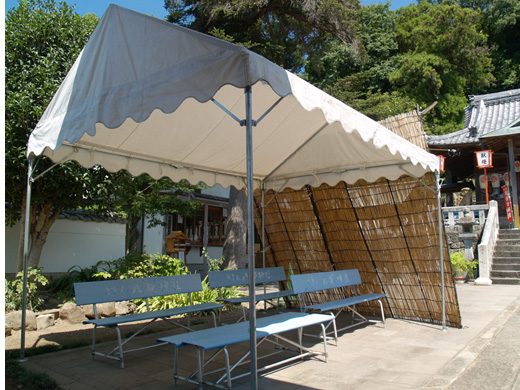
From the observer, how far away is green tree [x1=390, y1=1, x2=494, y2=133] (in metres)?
24.8

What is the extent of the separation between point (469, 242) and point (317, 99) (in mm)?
11615

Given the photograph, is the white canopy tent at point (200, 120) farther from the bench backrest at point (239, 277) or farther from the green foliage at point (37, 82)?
the green foliage at point (37, 82)

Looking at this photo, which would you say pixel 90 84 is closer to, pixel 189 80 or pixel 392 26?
pixel 189 80

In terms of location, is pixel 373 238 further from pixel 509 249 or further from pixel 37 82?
pixel 509 249

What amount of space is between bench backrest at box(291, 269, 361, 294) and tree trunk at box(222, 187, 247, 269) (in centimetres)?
551

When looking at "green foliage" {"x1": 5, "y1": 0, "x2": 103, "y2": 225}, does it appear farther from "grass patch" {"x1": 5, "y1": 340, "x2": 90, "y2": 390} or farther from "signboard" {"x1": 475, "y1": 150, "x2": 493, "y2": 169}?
"signboard" {"x1": 475, "y1": 150, "x2": 493, "y2": 169}

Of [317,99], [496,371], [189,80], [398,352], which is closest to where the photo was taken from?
[189,80]

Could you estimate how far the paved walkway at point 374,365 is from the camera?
3.59m

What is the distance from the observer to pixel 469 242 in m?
12.9

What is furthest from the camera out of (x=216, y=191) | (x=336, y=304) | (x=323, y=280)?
(x=216, y=191)

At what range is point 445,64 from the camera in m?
25.3

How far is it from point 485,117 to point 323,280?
679 inches

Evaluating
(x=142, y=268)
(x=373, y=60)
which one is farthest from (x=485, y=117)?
(x=142, y=268)

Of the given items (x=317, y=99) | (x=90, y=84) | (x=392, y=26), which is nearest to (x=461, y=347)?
(x=317, y=99)
